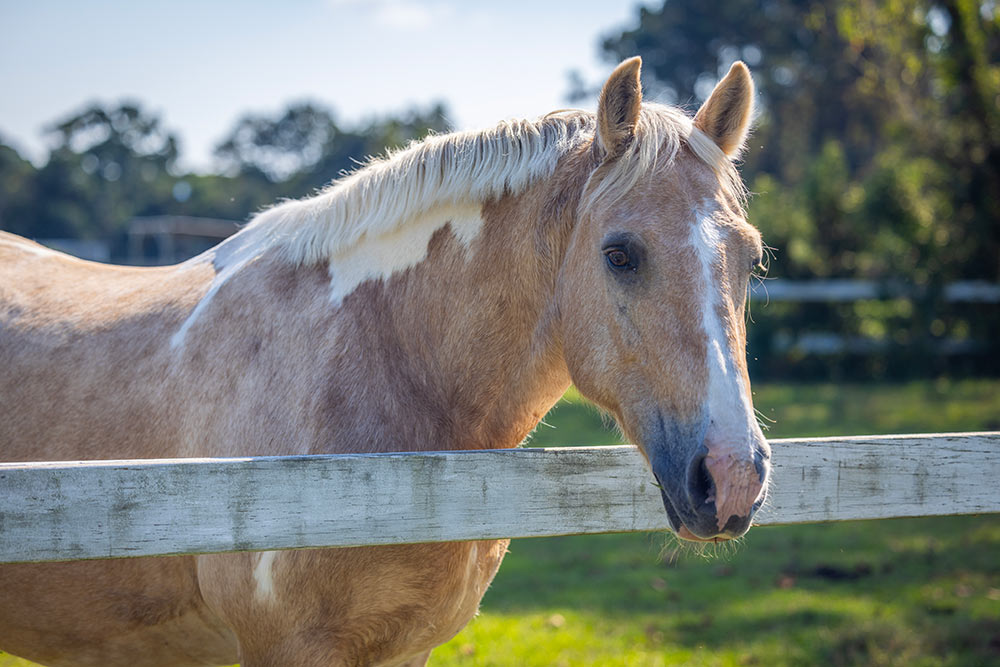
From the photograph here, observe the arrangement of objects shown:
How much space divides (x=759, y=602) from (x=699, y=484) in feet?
12.4

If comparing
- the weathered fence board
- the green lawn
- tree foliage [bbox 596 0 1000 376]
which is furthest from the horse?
tree foliage [bbox 596 0 1000 376]

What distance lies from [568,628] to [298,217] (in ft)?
10.3

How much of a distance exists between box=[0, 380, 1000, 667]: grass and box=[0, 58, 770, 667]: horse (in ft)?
4.96

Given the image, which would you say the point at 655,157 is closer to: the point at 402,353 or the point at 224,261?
the point at 402,353

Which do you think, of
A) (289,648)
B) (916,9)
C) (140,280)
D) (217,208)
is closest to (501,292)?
(289,648)

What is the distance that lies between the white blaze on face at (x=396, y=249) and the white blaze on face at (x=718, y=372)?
0.71 meters

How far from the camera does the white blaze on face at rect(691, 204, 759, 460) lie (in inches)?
70.6

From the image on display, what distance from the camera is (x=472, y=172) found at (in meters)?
2.39

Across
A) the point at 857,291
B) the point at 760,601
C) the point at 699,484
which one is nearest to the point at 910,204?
the point at 857,291

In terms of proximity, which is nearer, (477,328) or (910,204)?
(477,328)

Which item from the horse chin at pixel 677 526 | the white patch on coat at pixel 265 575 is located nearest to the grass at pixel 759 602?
the horse chin at pixel 677 526

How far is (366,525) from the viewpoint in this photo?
173 cm

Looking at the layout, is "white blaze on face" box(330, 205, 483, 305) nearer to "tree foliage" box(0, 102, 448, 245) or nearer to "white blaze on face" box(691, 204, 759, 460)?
"white blaze on face" box(691, 204, 759, 460)

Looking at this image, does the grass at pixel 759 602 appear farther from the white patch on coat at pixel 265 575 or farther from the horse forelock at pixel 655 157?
the white patch on coat at pixel 265 575
